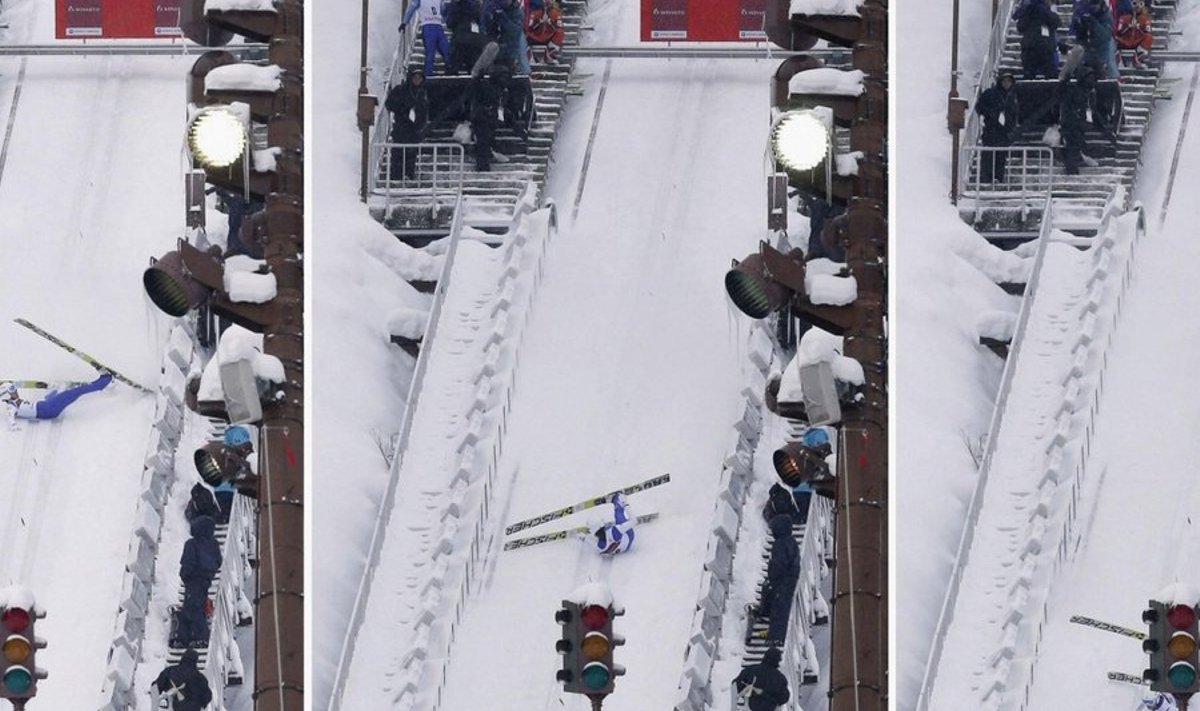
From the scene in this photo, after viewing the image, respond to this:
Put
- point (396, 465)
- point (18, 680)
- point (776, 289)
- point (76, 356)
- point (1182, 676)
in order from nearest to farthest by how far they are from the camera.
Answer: point (1182, 676) → point (18, 680) → point (776, 289) → point (396, 465) → point (76, 356)

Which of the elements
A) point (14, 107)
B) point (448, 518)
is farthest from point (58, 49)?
point (448, 518)

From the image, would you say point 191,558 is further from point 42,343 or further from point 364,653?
point 42,343

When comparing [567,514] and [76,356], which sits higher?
[76,356]

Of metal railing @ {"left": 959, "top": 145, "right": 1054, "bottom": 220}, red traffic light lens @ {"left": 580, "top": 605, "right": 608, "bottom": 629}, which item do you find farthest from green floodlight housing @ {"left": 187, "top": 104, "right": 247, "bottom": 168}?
metal railing @ {"left": 959, "top": 145, "right": 1054, "bottom": 220}

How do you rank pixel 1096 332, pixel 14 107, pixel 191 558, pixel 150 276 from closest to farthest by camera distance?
1. pixel 150 276
2. pixel 191 558
3. pixel 1096 332
4. pixel 14 107

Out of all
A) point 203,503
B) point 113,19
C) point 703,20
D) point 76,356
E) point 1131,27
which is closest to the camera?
point 203,503

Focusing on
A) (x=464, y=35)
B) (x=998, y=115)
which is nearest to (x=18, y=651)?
(x=464, y=35)

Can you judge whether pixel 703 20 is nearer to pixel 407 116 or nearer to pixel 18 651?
pixel 407 116
